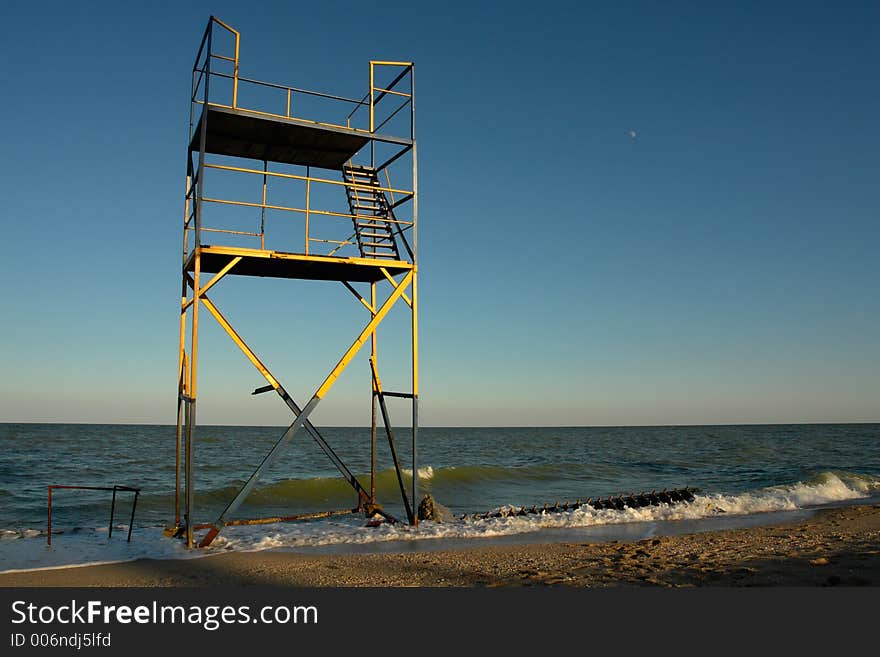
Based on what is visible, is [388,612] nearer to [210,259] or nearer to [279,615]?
[279,615]

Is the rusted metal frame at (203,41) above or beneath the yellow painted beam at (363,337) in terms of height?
above

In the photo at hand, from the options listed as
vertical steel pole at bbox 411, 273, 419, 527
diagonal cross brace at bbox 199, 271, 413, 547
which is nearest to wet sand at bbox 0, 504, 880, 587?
diagonal cross brace at bbox 199, 271, 413, 547

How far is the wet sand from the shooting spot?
9234 millimetres

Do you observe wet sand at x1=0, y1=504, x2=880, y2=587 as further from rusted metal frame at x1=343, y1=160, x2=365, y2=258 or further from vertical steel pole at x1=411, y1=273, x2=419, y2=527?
rusted metal frame at x1=343, y1=160, x2=365, y2=258

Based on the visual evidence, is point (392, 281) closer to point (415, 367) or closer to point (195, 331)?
point (415, 367)

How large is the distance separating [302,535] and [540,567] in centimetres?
588

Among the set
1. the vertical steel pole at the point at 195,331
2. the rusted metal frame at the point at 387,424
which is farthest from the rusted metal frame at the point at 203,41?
the rusted metal frame at the point at 387,424

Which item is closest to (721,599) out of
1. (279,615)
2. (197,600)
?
(279,615)

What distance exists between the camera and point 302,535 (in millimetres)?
14117

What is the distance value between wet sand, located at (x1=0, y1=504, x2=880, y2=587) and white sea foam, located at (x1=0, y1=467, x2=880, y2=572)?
1.00 metres

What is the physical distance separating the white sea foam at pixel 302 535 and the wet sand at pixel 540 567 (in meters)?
1.00

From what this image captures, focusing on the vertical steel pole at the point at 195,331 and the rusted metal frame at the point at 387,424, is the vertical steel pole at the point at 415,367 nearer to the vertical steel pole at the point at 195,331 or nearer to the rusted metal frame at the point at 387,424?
the rusted metal frame at the point at 387,424

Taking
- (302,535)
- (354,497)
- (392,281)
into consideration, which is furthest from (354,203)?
(354,497)

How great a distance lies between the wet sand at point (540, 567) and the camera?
364 inches
